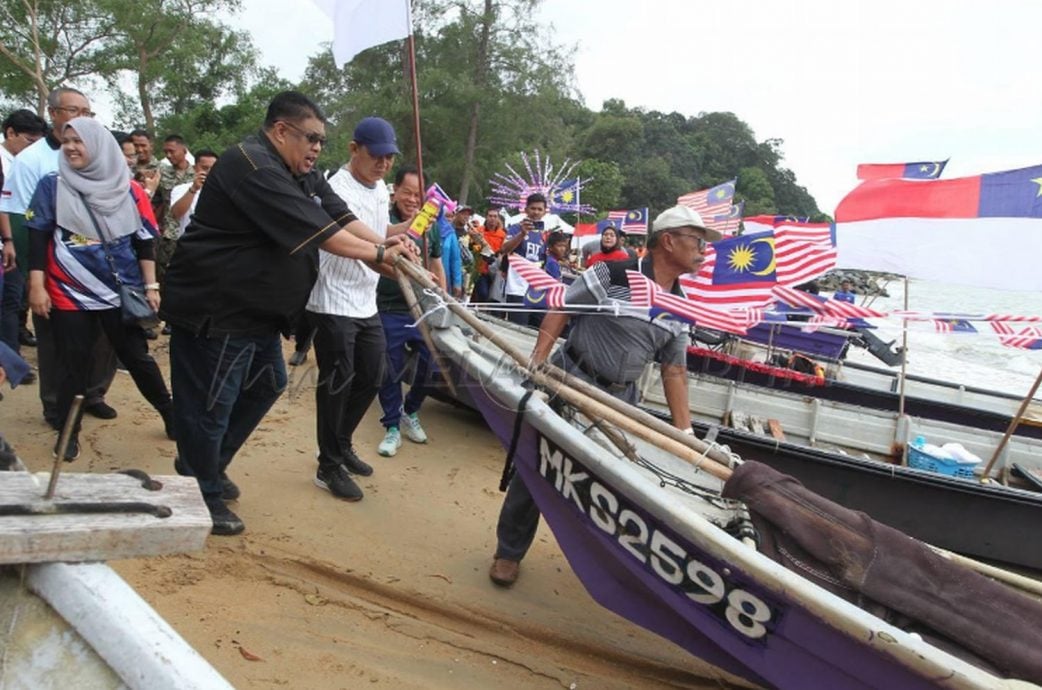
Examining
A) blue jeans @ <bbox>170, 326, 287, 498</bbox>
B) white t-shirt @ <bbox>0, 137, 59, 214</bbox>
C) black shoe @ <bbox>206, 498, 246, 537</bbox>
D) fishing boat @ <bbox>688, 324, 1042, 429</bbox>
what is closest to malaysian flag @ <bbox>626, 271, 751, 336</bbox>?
blue jeans @ <bbox>170, 326, 287, 498</bbox>

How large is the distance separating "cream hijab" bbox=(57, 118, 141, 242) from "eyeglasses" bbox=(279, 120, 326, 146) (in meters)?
1.32

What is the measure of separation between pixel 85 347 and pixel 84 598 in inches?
120

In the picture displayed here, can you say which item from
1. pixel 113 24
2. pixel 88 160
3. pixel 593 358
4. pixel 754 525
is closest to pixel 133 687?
pixel 754 525

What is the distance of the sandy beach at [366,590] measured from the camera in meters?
2.64

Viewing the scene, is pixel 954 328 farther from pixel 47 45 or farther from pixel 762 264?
pixel 47 45

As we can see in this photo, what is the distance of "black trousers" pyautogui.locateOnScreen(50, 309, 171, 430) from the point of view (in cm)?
360

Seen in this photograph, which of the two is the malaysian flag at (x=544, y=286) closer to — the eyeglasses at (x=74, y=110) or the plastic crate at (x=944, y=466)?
the eyeglasses at (x=74, y=110)

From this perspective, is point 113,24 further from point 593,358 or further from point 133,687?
point 133,687

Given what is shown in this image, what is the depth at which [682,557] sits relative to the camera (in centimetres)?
226

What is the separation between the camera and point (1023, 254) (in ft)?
14.1

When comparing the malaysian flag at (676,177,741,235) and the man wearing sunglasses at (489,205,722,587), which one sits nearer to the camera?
the man wearing sunglasses at (489,205,722,587)

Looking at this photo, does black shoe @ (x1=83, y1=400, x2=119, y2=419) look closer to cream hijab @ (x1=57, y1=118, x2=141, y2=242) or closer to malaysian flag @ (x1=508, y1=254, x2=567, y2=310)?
cream hijab @ (x1=57, y1=118, x2=141, y2=242)

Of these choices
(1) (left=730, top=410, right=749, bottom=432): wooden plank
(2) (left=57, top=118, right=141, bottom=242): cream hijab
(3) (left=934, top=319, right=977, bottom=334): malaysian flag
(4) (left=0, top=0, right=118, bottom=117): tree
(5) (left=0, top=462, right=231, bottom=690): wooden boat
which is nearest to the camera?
(5) (left=0, top=462, right=231, bottom=690): wooden boat

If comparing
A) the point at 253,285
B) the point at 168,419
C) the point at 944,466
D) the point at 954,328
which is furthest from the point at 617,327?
the point at 944,466
